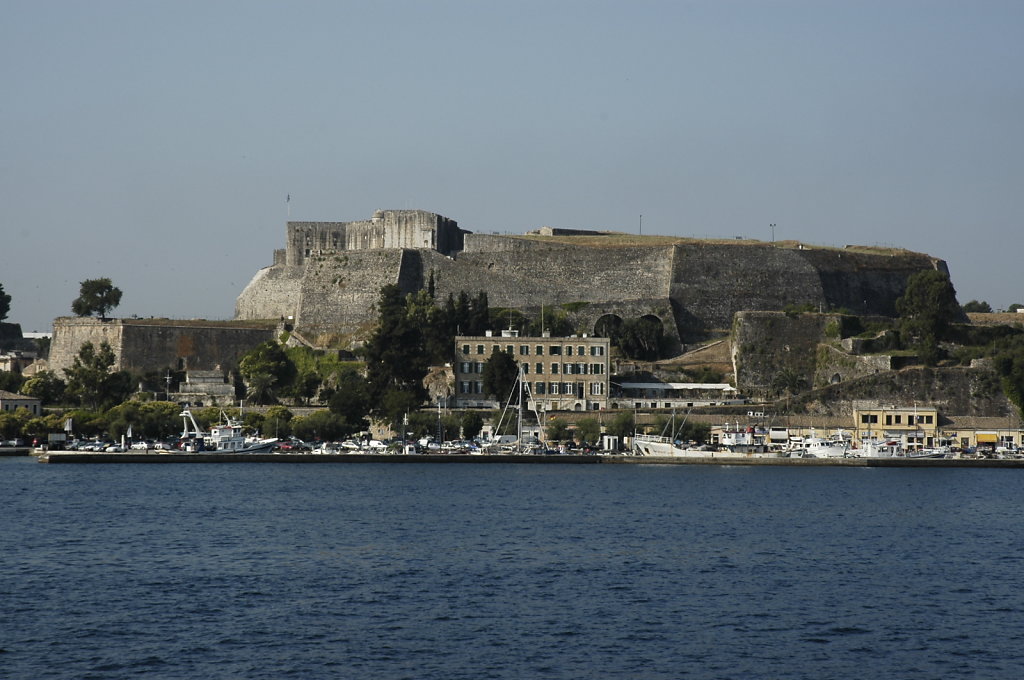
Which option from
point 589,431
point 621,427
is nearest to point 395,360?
point 589,431

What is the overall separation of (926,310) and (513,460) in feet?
77.1

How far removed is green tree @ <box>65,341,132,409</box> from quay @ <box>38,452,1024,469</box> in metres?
7.70

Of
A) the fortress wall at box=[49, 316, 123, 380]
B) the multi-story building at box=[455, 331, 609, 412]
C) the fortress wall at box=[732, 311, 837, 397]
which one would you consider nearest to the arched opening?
the multi-story building at box=[455, 331, 609, 412]

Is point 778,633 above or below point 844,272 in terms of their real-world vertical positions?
below

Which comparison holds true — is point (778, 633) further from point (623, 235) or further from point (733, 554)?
point (623, 235)

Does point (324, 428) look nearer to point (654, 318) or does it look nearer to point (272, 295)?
point (654, 318)

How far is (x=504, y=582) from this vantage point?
29797 mm

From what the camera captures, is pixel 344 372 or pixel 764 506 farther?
pixel 344 372

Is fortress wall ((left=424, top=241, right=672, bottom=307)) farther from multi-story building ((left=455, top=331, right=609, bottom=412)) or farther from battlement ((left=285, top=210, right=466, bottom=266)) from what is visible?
multi-story building ((left=455, top=331, right=609, bottom=412))

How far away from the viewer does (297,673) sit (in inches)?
864

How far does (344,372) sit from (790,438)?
20736 mm

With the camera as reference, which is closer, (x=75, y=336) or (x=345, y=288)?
(x=75, y=336)

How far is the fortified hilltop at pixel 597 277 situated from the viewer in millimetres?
80562

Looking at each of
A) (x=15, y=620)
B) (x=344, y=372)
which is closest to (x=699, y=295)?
(x=344, y=372)
